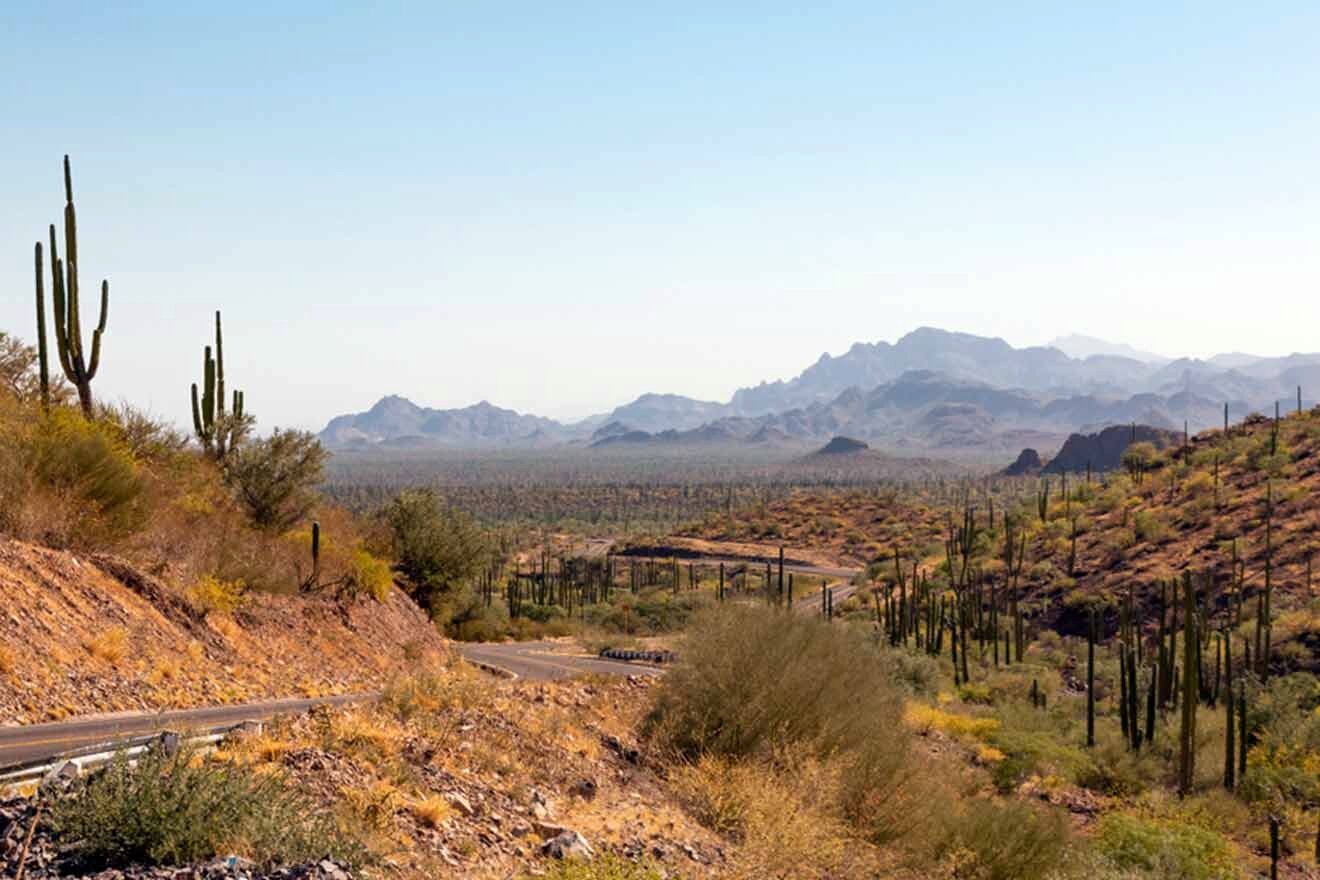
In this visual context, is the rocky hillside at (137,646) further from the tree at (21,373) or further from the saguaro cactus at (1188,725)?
the saguaro cactus at (1188,725)

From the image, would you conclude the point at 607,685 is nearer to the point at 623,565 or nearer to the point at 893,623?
the point at 893,623

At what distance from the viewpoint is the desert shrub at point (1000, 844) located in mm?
16734

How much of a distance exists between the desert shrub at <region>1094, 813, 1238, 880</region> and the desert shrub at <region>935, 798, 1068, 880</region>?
127 inches

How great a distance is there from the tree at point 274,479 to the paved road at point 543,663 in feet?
18.8

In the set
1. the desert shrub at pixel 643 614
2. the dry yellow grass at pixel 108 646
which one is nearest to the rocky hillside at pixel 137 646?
the dry yellow grass at pixel 108 646

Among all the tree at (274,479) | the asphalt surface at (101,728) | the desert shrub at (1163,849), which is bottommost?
the desert shrub at (1163,849)

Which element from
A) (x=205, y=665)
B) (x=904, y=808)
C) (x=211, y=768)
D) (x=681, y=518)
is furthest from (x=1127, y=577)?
(x=681, y=518)

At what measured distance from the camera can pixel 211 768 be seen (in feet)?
30.6

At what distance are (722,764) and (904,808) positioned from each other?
2945 millimetres

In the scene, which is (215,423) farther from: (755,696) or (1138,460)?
(1138,460)

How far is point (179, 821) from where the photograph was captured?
827cm

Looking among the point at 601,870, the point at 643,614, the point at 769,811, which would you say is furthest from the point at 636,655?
the point at 643,614

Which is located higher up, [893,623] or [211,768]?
[211,768]

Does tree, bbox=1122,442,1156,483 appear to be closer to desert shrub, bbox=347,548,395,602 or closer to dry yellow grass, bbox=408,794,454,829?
desert shrub, bbox=347,548,395,602
